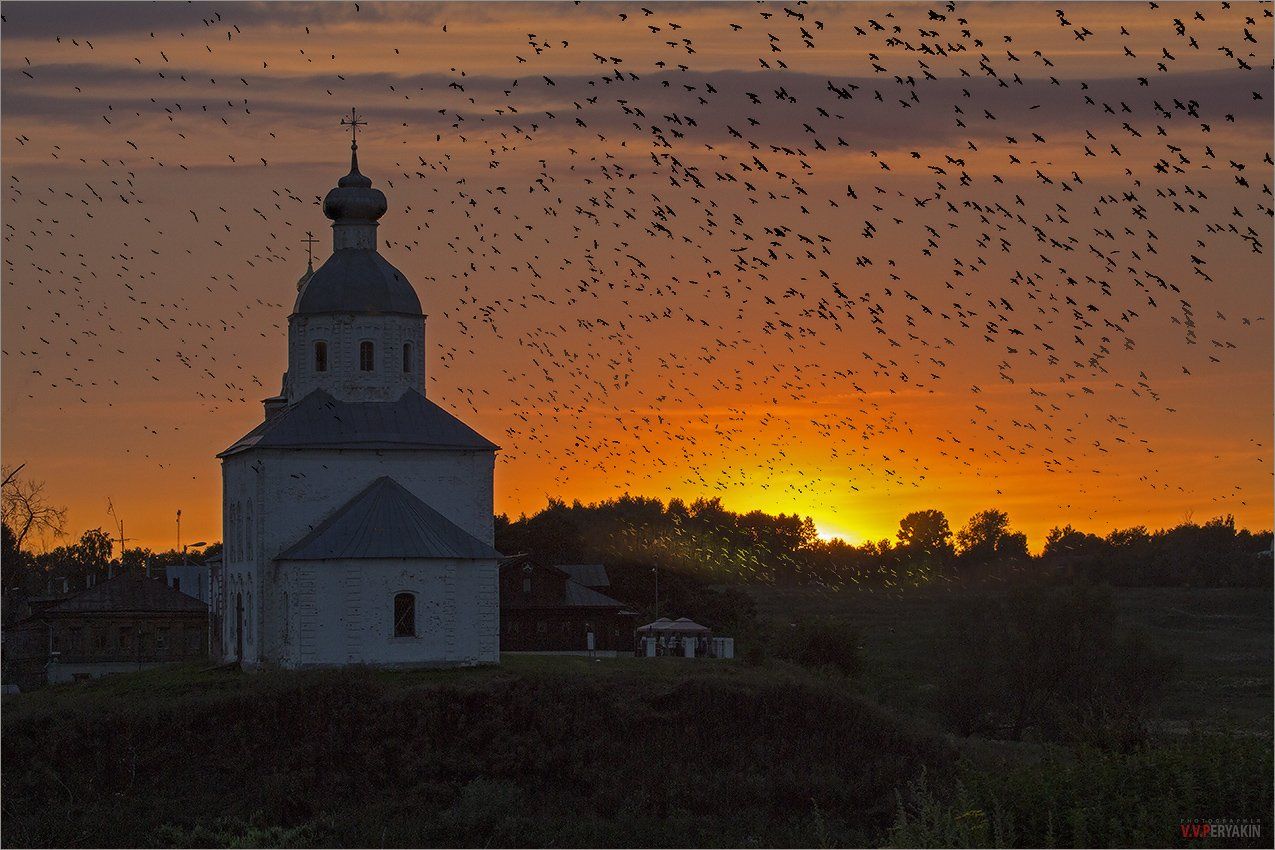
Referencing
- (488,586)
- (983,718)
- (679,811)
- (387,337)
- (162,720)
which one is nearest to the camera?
(679,811)

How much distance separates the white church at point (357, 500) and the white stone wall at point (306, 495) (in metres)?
0.04

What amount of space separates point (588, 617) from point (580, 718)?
15.2 metres

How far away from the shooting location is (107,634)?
204 ft

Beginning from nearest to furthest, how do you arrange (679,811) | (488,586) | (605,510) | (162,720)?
(679,811) → (162,720) → (488,586) → (605,510)

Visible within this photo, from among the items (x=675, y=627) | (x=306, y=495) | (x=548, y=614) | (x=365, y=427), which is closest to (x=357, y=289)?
(x=365, y=427)

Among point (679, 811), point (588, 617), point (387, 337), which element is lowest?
point (679, 811)

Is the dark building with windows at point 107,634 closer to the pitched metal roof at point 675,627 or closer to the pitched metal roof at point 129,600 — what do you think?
the pitched metal roof at point 129,600

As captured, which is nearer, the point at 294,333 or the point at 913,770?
the point at 913,770

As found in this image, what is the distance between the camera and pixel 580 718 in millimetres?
42344

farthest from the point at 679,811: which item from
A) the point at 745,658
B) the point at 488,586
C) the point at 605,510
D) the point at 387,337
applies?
the point at 605,510

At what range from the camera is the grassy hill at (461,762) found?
38.5m

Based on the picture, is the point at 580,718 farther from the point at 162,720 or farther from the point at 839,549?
the point at 839,549

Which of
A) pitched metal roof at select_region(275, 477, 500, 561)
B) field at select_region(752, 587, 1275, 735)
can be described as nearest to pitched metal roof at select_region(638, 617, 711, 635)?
field at select_region(752, 587, 1275, 735)

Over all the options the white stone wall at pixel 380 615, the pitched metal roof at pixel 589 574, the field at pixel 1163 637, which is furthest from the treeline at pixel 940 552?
the white stone wall at pixel 380 615
